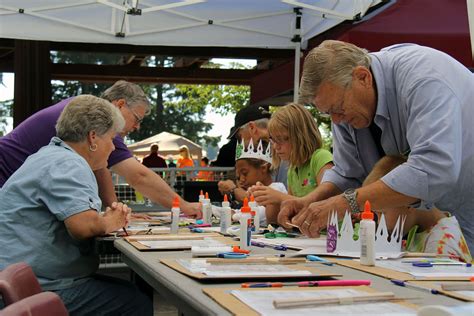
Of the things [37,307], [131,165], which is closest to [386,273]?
[37,307]

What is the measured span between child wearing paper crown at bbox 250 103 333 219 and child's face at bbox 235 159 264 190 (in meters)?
0.60

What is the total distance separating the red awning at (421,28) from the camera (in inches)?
233

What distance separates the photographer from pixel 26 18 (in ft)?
22.4

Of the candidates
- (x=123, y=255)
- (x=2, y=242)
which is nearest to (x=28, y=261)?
(x=2, y=242)

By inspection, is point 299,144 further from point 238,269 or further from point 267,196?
point 238,269

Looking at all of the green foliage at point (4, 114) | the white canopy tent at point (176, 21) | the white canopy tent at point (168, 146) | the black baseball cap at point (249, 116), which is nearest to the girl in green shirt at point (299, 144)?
the black baseball cap at point (249, 116)

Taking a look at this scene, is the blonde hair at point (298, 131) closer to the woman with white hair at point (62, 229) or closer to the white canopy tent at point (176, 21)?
the woman with white hair at point (62, 229)

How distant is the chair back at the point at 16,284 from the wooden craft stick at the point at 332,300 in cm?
106

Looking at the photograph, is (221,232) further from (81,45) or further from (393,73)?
(81,45)

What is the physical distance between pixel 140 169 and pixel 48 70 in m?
9.83

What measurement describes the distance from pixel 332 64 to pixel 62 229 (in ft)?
4.34

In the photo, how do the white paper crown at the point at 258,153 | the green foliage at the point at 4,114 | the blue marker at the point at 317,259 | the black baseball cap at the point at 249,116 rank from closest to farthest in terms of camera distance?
the blue marker at the point at 317,259
the white paper crown at the point at 258,153
the black baseball cap at the point at 249,116
the green foliage at the point at 4,114

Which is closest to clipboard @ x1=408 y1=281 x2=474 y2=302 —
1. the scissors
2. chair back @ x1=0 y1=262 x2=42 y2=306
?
the scissors

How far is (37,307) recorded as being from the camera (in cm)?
186
